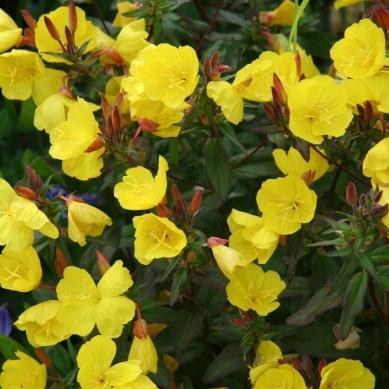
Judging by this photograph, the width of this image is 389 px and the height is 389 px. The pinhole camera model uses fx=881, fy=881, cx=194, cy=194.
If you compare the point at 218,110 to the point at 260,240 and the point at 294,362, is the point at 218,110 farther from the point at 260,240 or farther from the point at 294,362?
the point at 294,362

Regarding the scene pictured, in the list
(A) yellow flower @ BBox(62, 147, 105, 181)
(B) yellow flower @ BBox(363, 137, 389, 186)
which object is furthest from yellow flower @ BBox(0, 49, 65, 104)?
(B) yellow flower @ BBox(363, 137, 389, 186)

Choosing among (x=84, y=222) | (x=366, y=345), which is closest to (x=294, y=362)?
(x=366, y=345)

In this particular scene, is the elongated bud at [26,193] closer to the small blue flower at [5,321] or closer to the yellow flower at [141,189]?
the yellow flower at [141,189]

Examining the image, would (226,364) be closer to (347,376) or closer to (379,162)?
(347,376)

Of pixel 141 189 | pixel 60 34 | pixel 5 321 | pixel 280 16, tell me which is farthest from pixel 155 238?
pixel 280 16

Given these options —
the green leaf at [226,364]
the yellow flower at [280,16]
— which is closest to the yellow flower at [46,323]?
the green leaf at [226,364]

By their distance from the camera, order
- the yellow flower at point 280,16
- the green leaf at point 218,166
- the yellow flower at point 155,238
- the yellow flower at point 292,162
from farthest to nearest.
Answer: the yellow flower at point 280,16 → the green leaf at point 218,166 → the yellow flower at point 292,162 → the yellow flower at point 155,238
